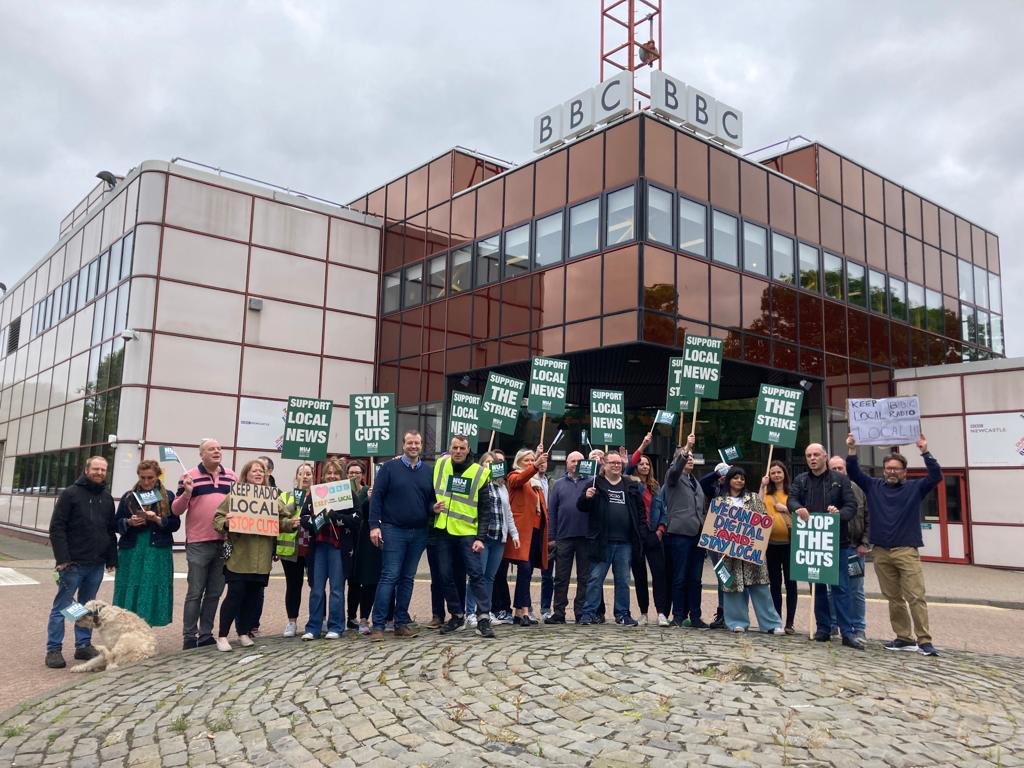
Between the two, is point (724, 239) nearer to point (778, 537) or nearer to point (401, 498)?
point (778, 537)

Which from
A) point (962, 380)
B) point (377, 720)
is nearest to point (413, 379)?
point (962, 380)

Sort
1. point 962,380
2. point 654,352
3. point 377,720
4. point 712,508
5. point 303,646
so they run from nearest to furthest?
point 377,720, point 303,646, point 712,508, point 654,352, point 962,380

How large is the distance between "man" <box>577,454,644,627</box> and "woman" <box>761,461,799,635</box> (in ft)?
4.72

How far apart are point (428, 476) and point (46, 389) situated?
23.5 meters

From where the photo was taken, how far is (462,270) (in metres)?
22.0

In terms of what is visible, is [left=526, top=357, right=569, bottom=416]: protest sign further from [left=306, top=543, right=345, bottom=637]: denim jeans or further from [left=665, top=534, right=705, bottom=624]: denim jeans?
[left=306, top=543, right=345, bottom=637]: denim jeans

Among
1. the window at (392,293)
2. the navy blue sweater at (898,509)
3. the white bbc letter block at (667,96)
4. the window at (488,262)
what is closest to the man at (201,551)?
the navy blue sweater at (898,509)

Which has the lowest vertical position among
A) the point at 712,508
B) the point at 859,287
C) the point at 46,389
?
the point at 712,508

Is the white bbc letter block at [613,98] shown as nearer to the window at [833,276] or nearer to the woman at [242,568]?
the window at [833,276]

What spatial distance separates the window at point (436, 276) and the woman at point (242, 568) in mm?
15035

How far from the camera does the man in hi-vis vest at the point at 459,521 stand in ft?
26.3

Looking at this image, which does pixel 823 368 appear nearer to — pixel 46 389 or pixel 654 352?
pixel 654 352

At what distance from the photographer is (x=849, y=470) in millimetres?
8461

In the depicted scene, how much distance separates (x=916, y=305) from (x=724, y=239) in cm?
Result: 850
